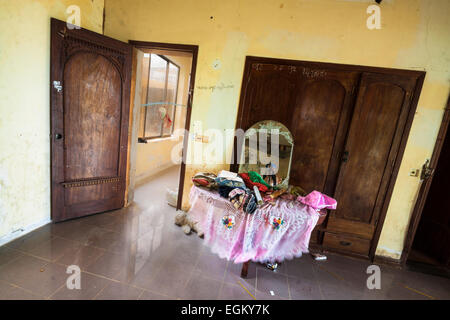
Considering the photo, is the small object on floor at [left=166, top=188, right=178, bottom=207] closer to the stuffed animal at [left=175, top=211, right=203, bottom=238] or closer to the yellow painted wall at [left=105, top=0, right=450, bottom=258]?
the stuffed animal at [left=175, top=211, right=203, bottom=238]

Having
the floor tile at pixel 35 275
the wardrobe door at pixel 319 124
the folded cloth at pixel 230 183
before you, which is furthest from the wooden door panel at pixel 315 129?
the floor tile at pixel 35 275

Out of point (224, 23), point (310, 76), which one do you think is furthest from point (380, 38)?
point (224, 23)

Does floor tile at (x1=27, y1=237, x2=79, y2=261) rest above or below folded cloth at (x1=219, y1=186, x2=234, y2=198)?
below

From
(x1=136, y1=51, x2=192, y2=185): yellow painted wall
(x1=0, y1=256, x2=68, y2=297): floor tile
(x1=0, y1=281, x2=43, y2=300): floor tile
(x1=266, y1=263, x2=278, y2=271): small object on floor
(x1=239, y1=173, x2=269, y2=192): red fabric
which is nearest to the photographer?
(x1=0, y1=281, x2=43, y2=300): floor tile

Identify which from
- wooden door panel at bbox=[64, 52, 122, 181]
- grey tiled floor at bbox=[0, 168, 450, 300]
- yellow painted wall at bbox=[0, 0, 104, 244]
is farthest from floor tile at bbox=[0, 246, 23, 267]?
wooden door panel at bbox=[64, 52, 122, 181]

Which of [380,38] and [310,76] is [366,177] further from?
[380,38]

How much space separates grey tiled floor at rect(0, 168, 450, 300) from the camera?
1.87 meters

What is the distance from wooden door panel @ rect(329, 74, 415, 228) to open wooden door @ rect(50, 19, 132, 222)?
2947 millimetres

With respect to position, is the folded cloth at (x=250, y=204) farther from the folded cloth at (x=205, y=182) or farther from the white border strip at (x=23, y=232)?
the white border strip at (x=23, y=232)

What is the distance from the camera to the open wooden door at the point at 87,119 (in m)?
2.41

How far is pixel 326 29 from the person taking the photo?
8.29 ft

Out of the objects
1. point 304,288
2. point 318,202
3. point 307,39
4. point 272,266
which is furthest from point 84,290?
point 307,39

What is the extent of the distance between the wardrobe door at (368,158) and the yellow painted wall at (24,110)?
11.4ft
